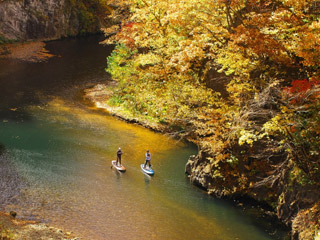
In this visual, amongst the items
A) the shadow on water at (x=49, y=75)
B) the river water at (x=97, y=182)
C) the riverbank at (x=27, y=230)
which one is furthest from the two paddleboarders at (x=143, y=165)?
the shadow on water at (x=49, y=75)

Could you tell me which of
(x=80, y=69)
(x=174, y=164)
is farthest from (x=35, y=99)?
(x=174, y=164)

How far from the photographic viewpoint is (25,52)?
50.6 meters

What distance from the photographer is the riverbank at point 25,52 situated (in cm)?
4820

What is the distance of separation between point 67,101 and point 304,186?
2449 cm

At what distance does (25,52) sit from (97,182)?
36090 millimetres

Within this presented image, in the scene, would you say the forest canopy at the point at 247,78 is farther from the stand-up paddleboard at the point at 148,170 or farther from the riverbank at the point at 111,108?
the stand-up paddleboard at the point at 148,170

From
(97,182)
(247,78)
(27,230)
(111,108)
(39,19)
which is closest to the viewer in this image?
(27,230)

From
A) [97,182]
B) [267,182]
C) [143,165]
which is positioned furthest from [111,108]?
[267,182]

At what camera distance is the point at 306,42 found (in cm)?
1545

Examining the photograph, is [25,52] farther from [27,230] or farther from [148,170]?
[27,230]

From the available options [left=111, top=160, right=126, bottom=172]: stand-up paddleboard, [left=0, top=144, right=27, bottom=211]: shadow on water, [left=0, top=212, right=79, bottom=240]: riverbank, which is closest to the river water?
[left=0, top=144, right=27, bottom=211]: shadow on water

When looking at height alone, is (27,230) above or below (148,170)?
below

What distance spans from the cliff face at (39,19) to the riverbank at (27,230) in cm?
4266

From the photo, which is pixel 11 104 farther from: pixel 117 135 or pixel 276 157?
pixel 276 157
